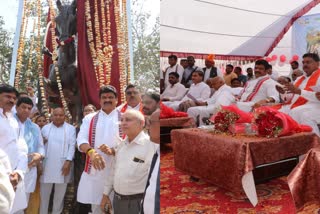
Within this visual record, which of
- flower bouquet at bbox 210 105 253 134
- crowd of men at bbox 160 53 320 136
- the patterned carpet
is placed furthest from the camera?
crowd of men at bbox 160 53 320 136

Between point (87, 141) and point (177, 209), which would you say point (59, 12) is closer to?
point (87, 141)

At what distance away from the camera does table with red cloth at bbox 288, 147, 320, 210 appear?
6.23ft

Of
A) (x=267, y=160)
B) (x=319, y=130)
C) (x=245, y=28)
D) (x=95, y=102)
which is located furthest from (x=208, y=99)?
(x=95, y=102)

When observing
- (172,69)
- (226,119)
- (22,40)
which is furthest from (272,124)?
(172,69)

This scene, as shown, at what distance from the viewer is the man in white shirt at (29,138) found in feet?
3.67

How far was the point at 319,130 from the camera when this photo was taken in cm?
321

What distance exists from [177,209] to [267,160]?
0.75 meters

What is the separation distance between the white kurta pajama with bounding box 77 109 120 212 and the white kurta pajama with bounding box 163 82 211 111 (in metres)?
3.32

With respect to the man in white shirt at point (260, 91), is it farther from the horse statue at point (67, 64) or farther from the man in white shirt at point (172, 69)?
the horse statue at point (67, 64)

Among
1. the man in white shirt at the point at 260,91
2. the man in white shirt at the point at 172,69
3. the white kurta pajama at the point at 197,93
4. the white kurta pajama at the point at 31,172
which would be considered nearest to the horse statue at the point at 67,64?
the white kurta pajama at the point at 31,172

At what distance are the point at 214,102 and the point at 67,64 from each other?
3.35 m

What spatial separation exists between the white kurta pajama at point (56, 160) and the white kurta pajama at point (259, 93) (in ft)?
10.4

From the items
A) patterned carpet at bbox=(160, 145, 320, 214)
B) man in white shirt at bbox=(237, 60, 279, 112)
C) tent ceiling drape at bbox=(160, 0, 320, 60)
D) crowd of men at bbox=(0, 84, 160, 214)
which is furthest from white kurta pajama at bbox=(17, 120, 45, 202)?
man in white shirt at bbox=(237, 60, 279, 112)

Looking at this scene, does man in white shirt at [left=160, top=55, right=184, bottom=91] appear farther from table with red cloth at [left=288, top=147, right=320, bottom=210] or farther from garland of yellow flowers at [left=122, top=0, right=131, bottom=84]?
garland of yellow flowers at [left=122, top=0, right=131, bottom=84]
